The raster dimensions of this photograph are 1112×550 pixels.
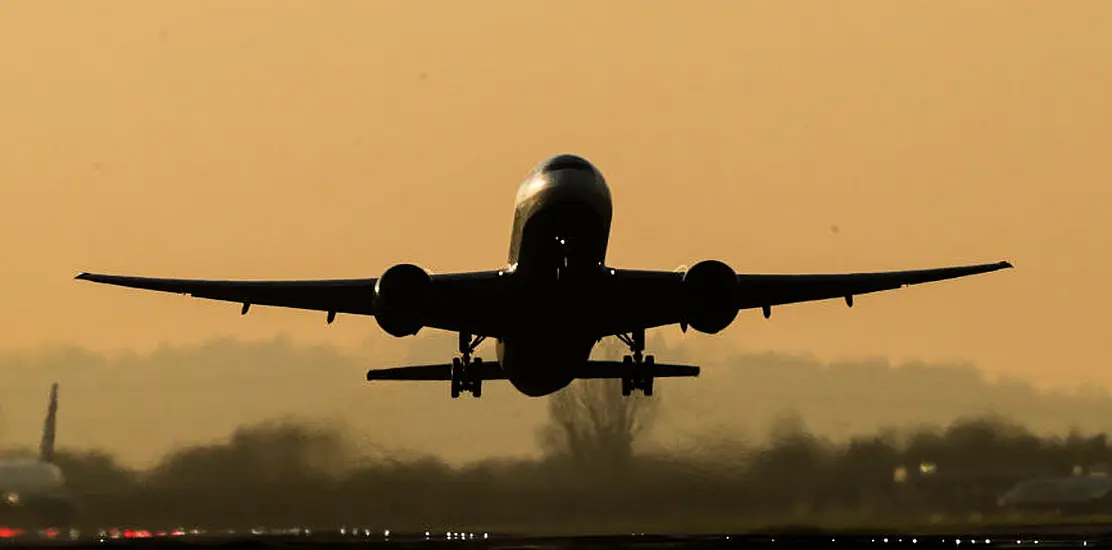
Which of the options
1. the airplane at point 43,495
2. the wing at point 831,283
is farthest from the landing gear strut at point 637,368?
the airplane at point 43,495

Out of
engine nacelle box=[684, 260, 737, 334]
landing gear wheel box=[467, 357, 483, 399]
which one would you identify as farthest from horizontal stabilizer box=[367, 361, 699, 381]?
engine nacelle box=[684, 260, 737, 334]

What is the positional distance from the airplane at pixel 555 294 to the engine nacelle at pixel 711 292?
0.03 metres

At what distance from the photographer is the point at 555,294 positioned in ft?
170

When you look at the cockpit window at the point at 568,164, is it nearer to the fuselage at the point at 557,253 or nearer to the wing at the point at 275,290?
the fuselage at the point at 557,253

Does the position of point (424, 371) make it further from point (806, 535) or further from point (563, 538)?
point (806, 535)

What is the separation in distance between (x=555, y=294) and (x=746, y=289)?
7.50 meters

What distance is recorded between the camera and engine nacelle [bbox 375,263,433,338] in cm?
5231

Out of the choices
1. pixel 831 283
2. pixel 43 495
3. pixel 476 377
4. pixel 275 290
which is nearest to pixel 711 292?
pixel 831 283

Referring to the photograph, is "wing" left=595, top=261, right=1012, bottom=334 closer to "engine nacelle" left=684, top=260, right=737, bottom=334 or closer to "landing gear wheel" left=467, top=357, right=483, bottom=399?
"engine nacelle" left=684, top=260, right=737, bottom=334

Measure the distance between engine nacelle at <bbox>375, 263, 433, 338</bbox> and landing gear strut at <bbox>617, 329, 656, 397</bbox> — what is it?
348 inches

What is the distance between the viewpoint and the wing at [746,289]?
5347cm

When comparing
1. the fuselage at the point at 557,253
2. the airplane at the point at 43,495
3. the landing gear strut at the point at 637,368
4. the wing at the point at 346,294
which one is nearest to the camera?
the fuselage at the point at 557,253

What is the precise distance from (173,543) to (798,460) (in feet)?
67.8

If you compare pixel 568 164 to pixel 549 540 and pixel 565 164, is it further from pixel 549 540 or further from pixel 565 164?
pixel 549 540
